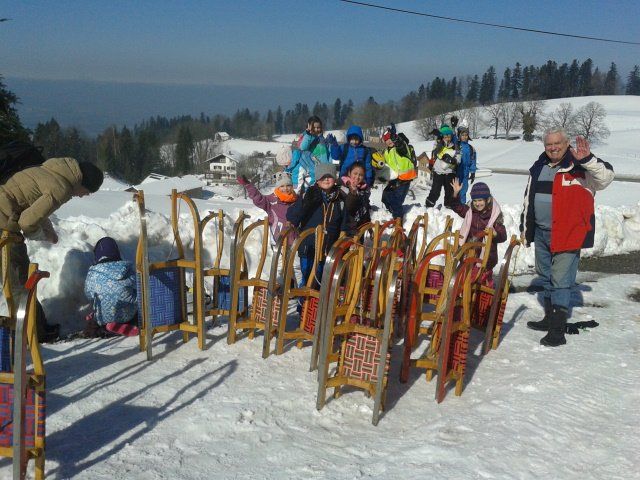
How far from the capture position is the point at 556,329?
19.4 feet

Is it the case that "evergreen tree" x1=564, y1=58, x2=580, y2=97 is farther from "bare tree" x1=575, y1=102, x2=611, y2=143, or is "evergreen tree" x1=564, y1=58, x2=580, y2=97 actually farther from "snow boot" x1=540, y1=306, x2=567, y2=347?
"snow boot" x1=540, y1=306, x2=567, y2=347

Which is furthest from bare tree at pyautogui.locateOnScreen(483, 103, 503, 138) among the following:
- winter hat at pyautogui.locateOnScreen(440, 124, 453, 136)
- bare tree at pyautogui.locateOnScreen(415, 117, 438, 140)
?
winter hat at pyautogui.locateOnScreen(440, 124, 453, 136)

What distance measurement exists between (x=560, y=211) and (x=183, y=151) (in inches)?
3412

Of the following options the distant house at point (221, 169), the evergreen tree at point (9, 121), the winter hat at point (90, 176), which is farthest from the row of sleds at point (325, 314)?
the distant house at point (221, 169)

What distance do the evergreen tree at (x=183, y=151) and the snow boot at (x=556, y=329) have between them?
84.7 meters

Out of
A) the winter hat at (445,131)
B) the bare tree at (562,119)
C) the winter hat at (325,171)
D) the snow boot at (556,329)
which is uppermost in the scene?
the bare tree at (562,119)

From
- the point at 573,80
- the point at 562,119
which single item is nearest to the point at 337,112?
the point at 573,80

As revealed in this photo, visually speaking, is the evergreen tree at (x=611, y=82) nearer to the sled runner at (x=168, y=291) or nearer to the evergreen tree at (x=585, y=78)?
the evergreen tree at (x=585, y=78)

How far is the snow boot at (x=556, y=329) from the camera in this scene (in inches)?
232

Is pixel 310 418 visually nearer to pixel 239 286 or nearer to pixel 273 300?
pixel 273 300

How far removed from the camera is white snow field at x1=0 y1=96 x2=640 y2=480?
3656 millimetres

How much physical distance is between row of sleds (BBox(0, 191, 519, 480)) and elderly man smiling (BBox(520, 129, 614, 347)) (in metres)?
0.57

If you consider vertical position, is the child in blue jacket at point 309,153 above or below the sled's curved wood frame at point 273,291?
above

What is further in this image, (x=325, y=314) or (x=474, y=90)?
(x=474, y=90)
